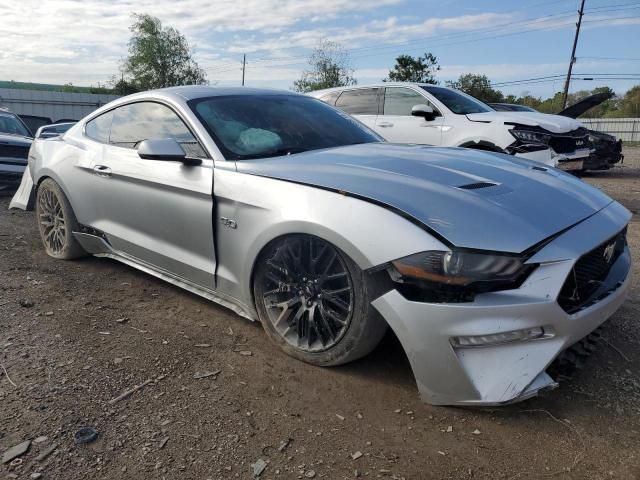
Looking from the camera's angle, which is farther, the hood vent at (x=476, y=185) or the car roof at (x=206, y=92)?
the car roof at (x=206, y=92)

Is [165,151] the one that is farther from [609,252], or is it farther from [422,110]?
[422,110]

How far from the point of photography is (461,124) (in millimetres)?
7262

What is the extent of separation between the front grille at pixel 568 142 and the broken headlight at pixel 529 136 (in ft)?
0.50

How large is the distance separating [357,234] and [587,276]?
1.07 m

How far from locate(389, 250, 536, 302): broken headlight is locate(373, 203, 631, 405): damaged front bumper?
36 mm

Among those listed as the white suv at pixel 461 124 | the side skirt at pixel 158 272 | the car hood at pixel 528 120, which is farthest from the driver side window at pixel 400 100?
the side skirt at pixel 158 272

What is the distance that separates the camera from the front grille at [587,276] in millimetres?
2275

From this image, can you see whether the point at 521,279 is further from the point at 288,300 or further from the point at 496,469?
the point at 288,300

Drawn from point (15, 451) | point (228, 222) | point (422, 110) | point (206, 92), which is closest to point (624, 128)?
point (422, 110)

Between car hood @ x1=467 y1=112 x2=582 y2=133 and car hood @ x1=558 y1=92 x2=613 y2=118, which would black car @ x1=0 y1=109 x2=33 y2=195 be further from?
car hood @ x1=558 y1=92 x2=613 y2=118

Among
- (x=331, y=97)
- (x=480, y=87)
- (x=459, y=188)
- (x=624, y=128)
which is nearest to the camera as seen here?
(x=459, y=188)

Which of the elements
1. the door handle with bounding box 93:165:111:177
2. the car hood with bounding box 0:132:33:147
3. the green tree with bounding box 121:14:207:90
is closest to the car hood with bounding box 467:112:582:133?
the door handle with bounding box 93:165:111:177

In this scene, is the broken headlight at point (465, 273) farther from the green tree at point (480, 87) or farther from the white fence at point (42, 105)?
the green tree at point (480, 87)

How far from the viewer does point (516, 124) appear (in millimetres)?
6891
